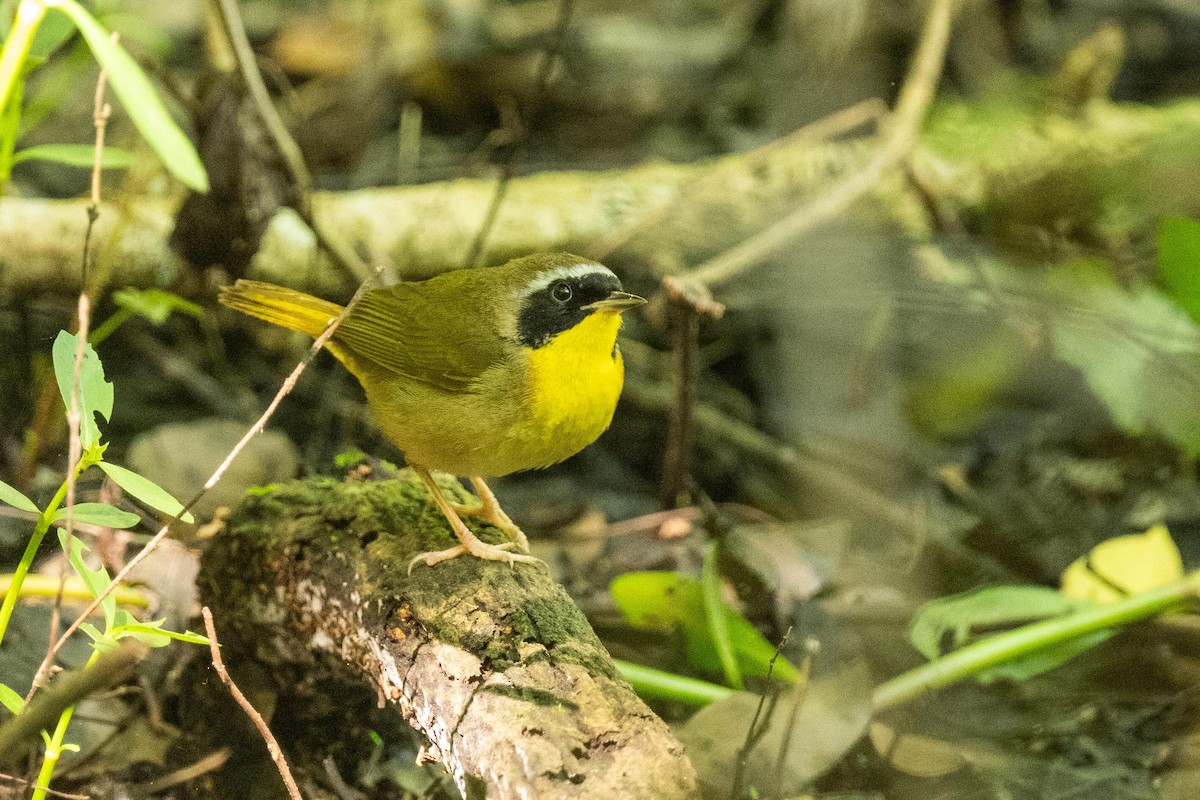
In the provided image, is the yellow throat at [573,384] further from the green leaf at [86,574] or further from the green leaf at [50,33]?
the green leaf at [50,33]

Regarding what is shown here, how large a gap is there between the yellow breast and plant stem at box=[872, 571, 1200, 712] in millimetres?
1260

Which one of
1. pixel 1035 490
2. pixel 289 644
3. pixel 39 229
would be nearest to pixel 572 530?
pixel 289 644

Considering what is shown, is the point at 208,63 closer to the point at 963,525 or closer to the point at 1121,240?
the point at 963,525

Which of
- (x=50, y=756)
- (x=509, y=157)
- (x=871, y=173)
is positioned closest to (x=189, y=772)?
(x=50, y=756)

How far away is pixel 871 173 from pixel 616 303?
2730 mm

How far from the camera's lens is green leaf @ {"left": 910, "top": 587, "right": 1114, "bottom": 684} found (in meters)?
3.38

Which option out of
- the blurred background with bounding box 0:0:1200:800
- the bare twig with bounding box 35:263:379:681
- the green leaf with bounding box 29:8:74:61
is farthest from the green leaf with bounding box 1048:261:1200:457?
the green leaf with bounding box 29:8:74:61

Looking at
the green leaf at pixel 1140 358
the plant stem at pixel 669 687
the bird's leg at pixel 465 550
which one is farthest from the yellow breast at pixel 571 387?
the green leaf at pixel 1140 358

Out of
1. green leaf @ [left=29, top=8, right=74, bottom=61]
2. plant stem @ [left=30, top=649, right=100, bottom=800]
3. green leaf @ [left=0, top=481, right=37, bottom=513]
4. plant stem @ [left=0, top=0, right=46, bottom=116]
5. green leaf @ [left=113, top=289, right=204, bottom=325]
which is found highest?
plant stem @ [left=0, top=0, right=46, bottom=116]

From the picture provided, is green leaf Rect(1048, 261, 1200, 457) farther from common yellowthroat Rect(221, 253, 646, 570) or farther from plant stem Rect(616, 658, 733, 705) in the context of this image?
common yellowthroat Rect(221, 253, 646, 570)

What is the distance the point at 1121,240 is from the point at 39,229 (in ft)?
17.3

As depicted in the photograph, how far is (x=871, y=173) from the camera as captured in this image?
5082 millimetres

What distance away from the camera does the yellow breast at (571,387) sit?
2.89m

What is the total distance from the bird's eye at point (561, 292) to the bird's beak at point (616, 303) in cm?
7
